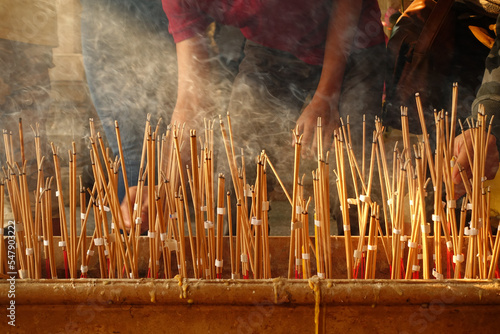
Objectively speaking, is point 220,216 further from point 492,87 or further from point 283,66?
point 492,87

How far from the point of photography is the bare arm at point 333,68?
1762mm

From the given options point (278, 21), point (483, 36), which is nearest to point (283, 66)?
point (278, 21)

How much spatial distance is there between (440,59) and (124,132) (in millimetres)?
1357

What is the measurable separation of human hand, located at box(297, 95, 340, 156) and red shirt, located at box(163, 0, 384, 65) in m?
0.18

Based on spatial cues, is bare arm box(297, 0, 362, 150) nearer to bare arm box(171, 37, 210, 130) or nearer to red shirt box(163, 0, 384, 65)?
red shirt box(163, 0, 384, 65)

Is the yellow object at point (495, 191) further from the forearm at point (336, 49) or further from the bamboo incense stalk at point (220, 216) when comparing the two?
the bamboo incense stalk at point (220, 216)

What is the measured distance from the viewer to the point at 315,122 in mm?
1800

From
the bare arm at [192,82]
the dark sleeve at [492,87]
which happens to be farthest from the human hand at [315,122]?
the dark sleeve at [492,87]

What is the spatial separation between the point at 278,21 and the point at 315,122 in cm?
44

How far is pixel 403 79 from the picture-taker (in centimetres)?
180

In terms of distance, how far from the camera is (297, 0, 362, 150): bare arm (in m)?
1.76

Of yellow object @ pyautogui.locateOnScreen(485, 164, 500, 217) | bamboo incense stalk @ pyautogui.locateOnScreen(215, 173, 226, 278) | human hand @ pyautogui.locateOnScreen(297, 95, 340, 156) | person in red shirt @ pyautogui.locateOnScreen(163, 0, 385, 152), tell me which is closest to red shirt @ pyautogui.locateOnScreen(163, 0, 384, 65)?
person in red shirt @ pyautogui.locateOnScreen(163, 0, 385, 152)

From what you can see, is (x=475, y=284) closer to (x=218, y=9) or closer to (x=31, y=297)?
(x=31, y=297)

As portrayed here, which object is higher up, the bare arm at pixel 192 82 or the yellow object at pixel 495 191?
the bare arm at pixel 192 82
